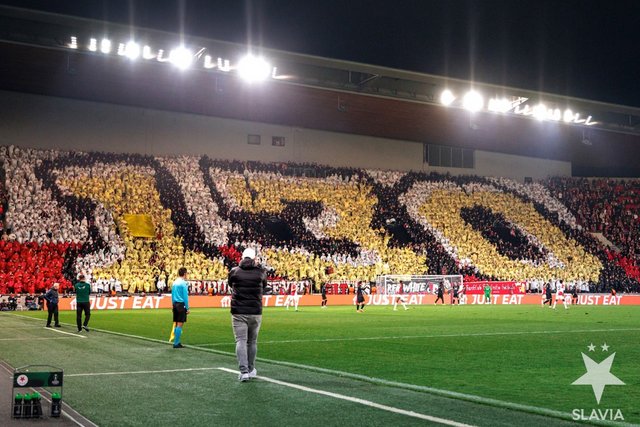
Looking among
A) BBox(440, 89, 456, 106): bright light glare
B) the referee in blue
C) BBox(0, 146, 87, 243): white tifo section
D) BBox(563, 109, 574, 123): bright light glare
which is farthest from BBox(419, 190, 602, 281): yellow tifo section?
the referee in blue

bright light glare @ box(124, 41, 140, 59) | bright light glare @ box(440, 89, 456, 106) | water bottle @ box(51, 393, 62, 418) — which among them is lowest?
water bottle @ box(51, 393, 62, 418)

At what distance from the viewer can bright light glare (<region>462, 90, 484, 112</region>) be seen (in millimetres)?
48469

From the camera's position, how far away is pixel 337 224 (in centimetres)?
5344

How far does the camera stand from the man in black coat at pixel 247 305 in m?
11.4

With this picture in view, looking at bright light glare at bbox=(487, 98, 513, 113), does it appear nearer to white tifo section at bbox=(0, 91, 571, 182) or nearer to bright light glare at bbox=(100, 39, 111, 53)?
white tifo section at bbox=(0, 91, 571, 182)

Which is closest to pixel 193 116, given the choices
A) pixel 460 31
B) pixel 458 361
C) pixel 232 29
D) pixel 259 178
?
pixel 259 178

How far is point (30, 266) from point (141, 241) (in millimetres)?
7398

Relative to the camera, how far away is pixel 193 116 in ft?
186

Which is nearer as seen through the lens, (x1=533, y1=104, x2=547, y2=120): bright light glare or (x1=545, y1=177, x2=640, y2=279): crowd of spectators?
(x1=533, y1=104, x2=547, y2=120): bright light glare


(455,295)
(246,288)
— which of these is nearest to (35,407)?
(246,288)

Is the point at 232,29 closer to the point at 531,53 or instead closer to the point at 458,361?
the point at 531,53

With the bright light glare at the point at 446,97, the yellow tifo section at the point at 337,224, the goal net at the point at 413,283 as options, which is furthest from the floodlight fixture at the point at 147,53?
the goal net at the point at 413,283

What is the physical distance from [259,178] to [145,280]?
15762 millimetres

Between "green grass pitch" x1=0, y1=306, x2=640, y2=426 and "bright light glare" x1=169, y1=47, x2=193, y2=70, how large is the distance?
21.5 meters
